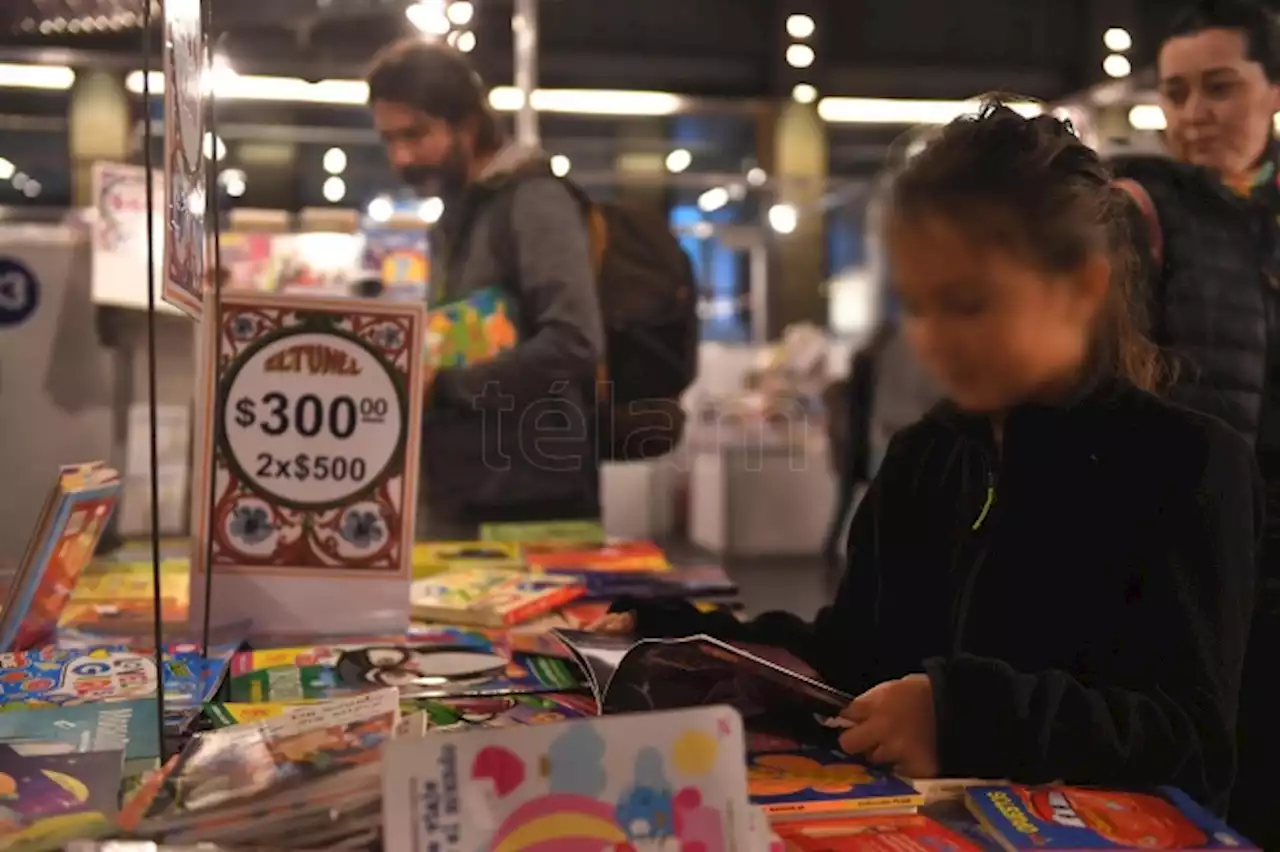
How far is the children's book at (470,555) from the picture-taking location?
1.87m

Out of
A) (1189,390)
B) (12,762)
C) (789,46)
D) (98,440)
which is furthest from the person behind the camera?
(789,46)

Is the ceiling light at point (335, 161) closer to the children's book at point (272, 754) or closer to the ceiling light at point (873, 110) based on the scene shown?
the ceiling light at point (873, 110)

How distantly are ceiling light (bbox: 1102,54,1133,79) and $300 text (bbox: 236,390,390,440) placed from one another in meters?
7.82

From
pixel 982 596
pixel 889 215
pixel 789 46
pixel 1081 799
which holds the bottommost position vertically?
→ pixel 1081 799

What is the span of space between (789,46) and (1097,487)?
8040mm

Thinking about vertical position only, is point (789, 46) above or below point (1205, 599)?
above

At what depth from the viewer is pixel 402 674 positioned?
1220mm

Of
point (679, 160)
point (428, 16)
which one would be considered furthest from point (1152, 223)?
point (679, 160)

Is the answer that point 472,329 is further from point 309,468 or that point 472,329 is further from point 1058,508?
point 1058,508

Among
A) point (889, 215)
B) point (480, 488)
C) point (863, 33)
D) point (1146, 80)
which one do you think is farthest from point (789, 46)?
point (889, 215)

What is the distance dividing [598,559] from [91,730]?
106 cm

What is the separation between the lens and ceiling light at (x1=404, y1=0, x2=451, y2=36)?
3.21 meters

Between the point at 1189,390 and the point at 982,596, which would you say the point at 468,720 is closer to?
the point at 982,596

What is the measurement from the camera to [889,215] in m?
1.02
